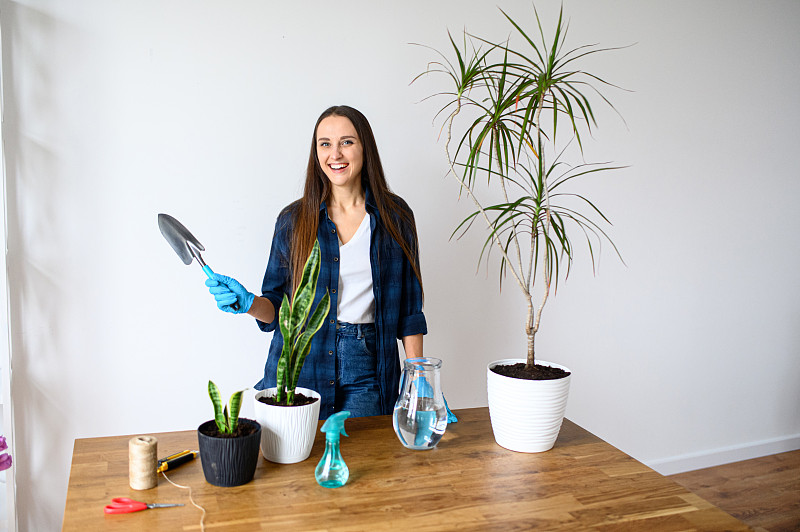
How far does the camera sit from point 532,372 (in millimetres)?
1641

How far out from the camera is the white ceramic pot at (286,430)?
1391mm

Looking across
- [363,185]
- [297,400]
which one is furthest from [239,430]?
[363,185]

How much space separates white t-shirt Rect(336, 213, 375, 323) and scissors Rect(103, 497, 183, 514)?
922 mm

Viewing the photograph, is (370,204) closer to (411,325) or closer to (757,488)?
(411,325)

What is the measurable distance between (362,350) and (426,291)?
0.89m

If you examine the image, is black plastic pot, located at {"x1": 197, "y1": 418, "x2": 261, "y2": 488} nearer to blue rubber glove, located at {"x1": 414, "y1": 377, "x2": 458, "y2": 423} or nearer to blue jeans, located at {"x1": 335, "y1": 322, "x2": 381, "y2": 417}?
blue rubber glove, located at {"x1": 414, "y1": 377, "x2": 458, "y2": 423}

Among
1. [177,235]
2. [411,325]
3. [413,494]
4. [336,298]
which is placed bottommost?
[413,494]

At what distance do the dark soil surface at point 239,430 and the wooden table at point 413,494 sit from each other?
11 centimetres

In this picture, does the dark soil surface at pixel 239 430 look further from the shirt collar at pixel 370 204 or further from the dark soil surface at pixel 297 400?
the shirt collar at pixel 370 204

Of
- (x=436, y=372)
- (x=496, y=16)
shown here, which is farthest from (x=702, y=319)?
(x=436, y=372)

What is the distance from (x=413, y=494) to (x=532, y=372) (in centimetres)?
51

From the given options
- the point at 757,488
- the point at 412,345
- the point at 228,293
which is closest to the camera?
the point at 228,293

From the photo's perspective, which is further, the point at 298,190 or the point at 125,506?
the point at 298,190

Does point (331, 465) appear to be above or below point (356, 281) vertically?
below
